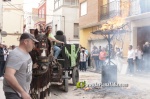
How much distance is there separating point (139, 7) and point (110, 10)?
4372 mm

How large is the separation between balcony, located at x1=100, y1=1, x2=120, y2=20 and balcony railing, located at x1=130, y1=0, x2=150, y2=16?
6.24 ft

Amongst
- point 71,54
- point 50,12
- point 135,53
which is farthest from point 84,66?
point 50,12

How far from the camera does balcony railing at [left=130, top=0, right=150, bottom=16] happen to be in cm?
1641

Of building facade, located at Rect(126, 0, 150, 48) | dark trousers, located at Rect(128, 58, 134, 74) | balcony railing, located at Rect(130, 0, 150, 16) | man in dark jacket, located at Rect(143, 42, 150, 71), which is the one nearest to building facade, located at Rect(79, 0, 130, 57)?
building facade, located at Rect(126, 0, 150, 48)

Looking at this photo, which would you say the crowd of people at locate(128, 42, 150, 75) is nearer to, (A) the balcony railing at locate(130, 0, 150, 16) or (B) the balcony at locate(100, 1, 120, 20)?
(A) the balcony railing at locate(130, 0, 150, 16)

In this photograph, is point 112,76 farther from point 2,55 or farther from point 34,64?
point 2,55

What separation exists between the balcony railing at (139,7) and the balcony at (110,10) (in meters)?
1.90

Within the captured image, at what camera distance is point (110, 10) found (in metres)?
21.4

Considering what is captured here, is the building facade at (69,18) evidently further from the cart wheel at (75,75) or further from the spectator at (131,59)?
the cart wheel at (75,75)

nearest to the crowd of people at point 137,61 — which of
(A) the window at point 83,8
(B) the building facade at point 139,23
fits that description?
(B) the building facade at point 139,23

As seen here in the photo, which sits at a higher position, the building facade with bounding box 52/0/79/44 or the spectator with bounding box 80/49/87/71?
the building facade with bounding box 52/0/79/44

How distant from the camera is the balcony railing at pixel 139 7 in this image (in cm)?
1641

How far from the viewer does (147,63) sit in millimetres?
14820

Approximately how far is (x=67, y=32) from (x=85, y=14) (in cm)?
879
